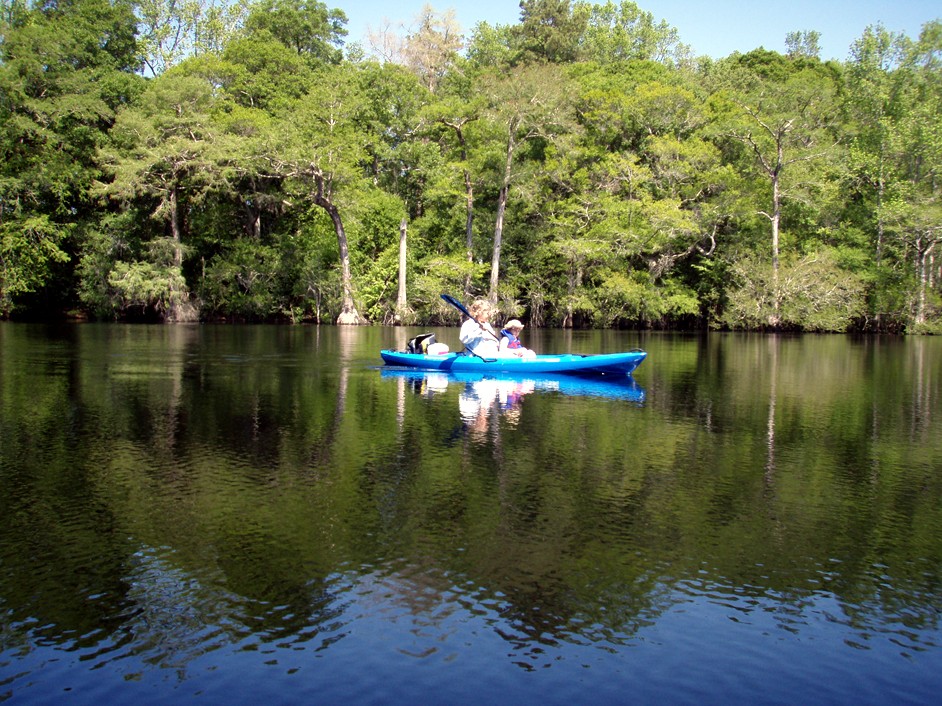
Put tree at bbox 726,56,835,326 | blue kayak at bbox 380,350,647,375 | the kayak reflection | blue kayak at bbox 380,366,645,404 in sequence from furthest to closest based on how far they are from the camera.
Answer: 1. tree at bbox 726,56,835,326
2. blue kayak at bbox 380,350,647,375
3. blue kayak at bbox 380,366,645,404
4. the kayak reflection

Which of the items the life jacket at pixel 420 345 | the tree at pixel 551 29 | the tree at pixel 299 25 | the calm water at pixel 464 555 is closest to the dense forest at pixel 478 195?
the tree at pixel 299 25

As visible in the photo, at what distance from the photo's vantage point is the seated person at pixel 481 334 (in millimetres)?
17953

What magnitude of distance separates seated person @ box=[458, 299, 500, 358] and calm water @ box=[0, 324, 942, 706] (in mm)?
5559

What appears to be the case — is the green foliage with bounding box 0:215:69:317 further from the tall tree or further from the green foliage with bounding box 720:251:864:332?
the green foliage with bounding box 720:251:864:332

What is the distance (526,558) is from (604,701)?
181cm

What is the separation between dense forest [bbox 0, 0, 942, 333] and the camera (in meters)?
40.2

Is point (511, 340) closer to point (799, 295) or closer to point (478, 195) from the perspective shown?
point (799, 295)

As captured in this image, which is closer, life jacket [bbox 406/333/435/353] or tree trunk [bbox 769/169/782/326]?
life jacket [bbox 406/333/435/353]

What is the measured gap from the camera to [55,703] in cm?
390

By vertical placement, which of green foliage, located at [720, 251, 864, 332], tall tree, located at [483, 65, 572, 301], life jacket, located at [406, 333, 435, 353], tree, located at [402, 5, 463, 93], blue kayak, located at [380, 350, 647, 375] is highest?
tree, located at [402, 5, 463, 93]

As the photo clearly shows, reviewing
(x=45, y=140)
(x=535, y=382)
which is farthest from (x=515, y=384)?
(x=45, y=140)

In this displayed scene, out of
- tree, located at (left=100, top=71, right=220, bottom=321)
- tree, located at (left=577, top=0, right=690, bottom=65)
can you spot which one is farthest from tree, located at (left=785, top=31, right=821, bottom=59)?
tree, located at (left=100, top=71, right=220, bottom=321)

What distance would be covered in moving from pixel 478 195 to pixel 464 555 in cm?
3988

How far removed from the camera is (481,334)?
59.1 ft
